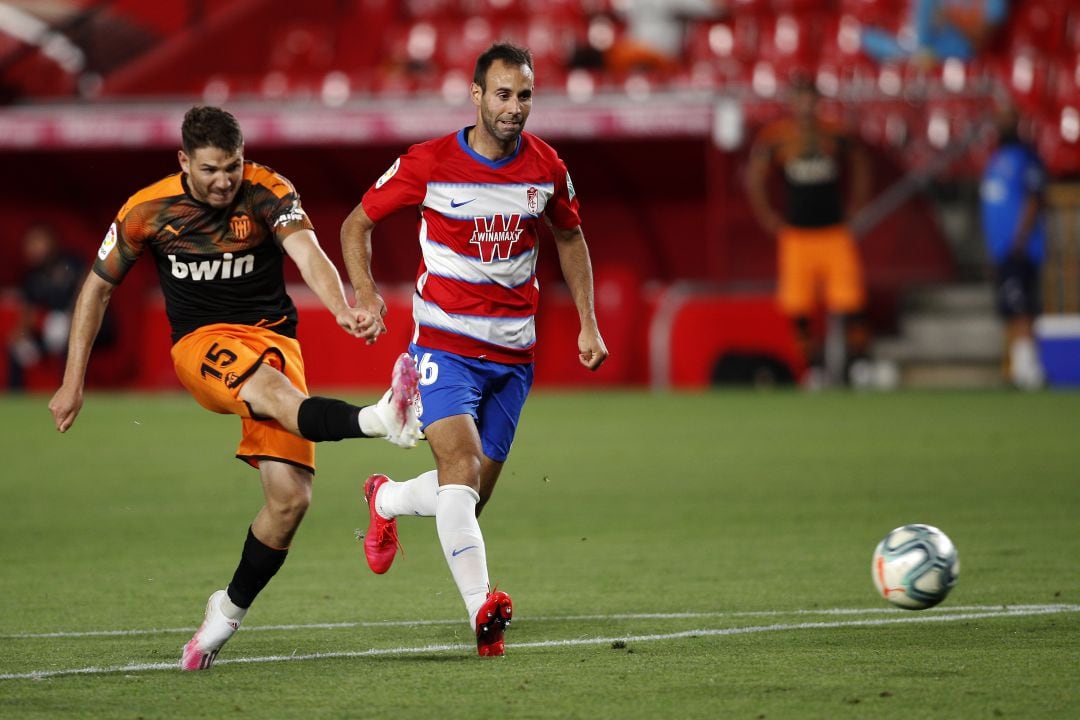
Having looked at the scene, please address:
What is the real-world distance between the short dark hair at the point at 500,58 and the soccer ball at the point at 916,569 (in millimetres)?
2121

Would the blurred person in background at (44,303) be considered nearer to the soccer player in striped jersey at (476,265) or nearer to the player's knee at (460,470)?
the soccer player in striped jersey at (476,265)

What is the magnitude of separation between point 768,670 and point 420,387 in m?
1.62

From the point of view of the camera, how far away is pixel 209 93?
22.5 metres

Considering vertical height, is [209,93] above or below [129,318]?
above

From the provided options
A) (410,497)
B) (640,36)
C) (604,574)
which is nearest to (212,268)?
(410,497)

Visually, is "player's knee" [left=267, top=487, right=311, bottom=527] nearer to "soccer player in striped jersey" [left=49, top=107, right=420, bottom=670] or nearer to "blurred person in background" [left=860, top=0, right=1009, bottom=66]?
"soccer player in striped jersey" [left=49, top=107, right=420, bottom=670]

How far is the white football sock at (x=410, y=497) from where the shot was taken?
22.1ft

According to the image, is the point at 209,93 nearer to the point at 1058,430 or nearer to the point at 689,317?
the point at 689,317

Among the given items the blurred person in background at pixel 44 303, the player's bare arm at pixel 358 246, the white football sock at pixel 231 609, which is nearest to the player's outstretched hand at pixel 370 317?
the player's bare arm at pixel 358 246

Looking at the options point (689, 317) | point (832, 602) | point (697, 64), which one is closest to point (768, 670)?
point (832, 602)

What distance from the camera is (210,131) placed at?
614 cm

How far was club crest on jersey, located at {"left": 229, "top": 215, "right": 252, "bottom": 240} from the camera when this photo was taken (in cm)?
643

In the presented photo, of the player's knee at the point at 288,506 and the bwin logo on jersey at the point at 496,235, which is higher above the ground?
the bwin logo on jersey at the point at 496,235

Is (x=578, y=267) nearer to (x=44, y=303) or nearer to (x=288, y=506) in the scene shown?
(x=288, y=506)
